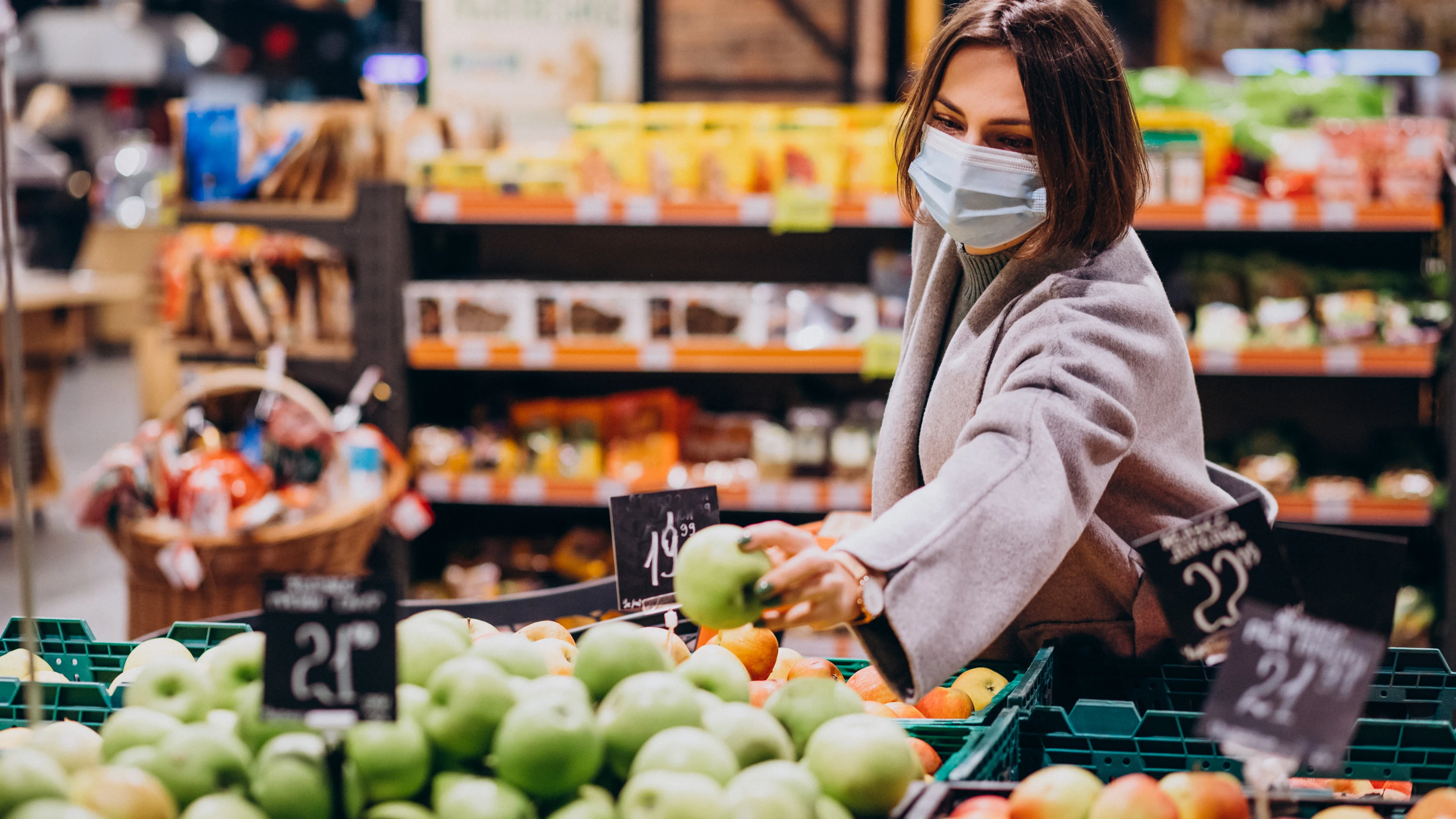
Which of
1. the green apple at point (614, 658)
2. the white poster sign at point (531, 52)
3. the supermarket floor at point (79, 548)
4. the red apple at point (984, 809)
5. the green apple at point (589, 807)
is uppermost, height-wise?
the white poster sign at point (531, 52)

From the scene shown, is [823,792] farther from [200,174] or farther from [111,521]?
[200,174]

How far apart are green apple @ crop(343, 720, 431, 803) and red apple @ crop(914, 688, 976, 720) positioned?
67 centimetres

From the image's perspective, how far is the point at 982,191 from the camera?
1.47 meters

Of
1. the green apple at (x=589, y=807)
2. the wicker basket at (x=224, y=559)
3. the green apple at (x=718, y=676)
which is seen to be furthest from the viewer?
the wicker basket at (x=224, y=559)

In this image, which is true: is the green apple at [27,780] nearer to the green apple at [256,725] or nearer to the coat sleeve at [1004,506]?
the green apple at [256,725]

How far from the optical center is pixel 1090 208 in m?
1.43

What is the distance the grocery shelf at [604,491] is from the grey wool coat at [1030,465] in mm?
1971

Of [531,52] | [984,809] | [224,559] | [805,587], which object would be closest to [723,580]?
[805,587]

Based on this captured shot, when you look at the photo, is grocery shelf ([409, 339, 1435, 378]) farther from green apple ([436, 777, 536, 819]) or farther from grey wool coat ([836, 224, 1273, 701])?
green apple ([436, 777, 536, 819])

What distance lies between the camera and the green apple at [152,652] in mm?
1563

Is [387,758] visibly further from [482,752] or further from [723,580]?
[723,580]

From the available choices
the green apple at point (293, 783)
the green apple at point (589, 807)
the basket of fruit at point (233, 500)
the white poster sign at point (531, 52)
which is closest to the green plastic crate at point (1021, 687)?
the green apple at point (589, 807)

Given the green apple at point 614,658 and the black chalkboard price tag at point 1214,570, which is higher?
the black chalkboard price tag at point 1214,570

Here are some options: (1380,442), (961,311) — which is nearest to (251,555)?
(961,311)
